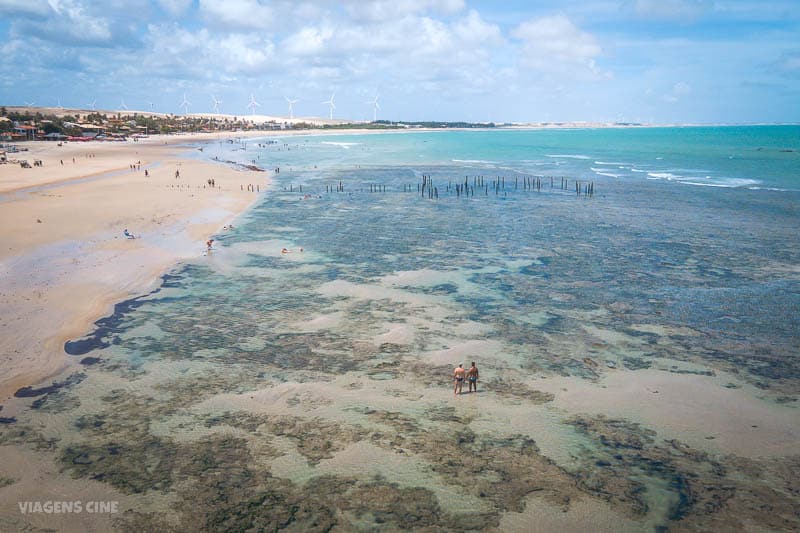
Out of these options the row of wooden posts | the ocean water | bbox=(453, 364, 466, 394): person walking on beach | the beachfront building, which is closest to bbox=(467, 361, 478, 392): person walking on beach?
bbox=(453, 364, 466, 394): person walking on beach

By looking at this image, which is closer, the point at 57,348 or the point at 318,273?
the point at 57,348

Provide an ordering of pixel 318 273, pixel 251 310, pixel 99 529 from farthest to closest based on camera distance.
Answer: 1. pixel 318 273
2. pixel 251 310
3. pixel 99 529

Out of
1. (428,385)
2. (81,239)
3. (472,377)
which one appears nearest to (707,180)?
(472,377)

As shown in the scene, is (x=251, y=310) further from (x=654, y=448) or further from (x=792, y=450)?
(x=792, y=450)

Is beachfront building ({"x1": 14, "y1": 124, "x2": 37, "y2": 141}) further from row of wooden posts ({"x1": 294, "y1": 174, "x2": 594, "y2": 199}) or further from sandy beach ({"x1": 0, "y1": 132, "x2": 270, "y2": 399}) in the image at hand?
row of wooden posts ({"x1": 294, "y1": 174, "x2": 594, "y2": 199})

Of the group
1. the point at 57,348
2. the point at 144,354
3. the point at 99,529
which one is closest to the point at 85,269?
the point at 57,348

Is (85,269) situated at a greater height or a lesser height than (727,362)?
greater
